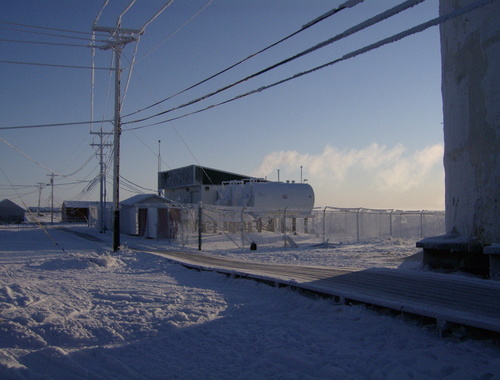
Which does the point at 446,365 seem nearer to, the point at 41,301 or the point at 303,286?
the point at 303,286

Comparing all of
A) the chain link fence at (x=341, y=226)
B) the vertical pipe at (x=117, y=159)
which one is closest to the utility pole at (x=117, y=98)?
the vertical pipe at (x=117, y=159)

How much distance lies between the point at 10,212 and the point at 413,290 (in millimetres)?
71958

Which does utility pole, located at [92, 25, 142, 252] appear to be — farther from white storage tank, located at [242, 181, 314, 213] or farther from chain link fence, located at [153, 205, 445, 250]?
white storage tank, located at [242, 181, 314, 213]

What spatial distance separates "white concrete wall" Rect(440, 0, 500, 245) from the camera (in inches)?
450

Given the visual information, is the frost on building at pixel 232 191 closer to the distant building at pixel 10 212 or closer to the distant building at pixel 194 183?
the distant building at pixel 194 183

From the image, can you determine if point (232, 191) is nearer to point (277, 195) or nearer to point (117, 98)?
point (277, 195)

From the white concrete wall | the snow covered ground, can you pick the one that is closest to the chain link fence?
the white concrete wall

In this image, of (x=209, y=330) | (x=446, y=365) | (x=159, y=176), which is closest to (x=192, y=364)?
(x=209, y=330)

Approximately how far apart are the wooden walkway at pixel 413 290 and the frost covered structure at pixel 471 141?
6.71ft

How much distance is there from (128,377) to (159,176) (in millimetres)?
50648

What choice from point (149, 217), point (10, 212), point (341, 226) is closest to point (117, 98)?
point (149, 217)

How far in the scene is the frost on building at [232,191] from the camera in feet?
132

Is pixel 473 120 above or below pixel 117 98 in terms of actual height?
below

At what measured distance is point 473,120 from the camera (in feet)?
39.8
